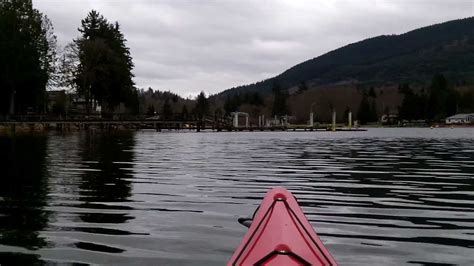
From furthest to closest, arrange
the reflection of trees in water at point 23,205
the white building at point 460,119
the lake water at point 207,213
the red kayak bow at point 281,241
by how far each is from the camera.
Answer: the white building at point 460,119
the reflection of trees in water at point 23,205
the lake water at point 207,213
the red kayak bow at point 281,241

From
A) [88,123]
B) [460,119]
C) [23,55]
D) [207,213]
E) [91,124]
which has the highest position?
[23,55]

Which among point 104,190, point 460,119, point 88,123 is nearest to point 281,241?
point 104,190

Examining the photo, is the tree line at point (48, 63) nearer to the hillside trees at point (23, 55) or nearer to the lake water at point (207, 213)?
the hillside trees at point (23, 55)

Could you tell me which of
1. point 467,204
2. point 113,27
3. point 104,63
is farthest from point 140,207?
point 113,27

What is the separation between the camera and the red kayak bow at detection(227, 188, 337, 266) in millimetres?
5090

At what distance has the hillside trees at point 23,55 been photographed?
258 feet

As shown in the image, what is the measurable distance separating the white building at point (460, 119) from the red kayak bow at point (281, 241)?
198m

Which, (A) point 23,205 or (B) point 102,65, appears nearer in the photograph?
(A) point 23,205

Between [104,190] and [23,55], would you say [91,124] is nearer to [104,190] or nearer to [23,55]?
[23,55]

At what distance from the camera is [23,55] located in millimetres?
78750

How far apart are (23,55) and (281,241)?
80401 millimetres

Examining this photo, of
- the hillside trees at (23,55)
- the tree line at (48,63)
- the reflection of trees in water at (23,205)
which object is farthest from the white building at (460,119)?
the reflection of trees in water at (23,205)

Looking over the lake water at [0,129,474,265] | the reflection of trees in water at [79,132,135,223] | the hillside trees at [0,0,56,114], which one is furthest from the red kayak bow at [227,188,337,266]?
the hillside trees at [0,0,56,114]

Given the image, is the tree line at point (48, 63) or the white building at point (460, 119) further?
the white building at point (460, 119)
